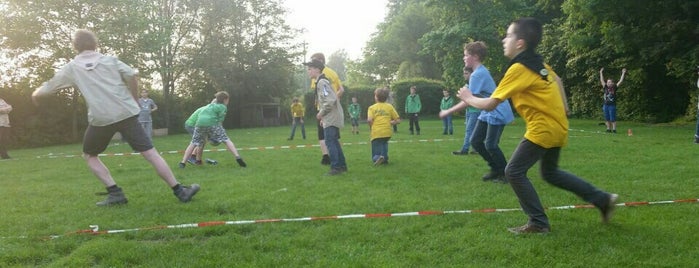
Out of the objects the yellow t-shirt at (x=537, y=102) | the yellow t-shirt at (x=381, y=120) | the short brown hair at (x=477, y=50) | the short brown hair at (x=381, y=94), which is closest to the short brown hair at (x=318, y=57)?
the yellow t-shirt at (x=381, y=120)

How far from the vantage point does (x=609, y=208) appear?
4.12 meters

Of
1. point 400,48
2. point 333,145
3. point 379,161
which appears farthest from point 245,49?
point 333,145

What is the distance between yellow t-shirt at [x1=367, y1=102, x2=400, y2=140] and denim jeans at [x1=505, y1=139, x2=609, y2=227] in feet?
15.4

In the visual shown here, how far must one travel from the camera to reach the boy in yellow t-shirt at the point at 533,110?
12.8 feet

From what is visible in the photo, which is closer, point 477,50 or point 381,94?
point 477,50

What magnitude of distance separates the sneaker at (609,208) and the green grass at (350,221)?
0.10 metres

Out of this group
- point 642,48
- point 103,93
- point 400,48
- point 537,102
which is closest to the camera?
point 537,102

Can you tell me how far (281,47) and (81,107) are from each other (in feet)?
56.2

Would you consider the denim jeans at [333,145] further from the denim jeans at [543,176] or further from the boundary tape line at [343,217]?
the denim jeans at [543,176]

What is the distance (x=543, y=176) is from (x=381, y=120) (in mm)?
4808

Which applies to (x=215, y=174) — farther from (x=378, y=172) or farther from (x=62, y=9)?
(x=62, y=9)

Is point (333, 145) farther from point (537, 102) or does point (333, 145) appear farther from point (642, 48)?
point (642, 48)

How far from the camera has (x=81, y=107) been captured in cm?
2300

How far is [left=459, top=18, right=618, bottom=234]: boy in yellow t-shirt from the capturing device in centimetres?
392
